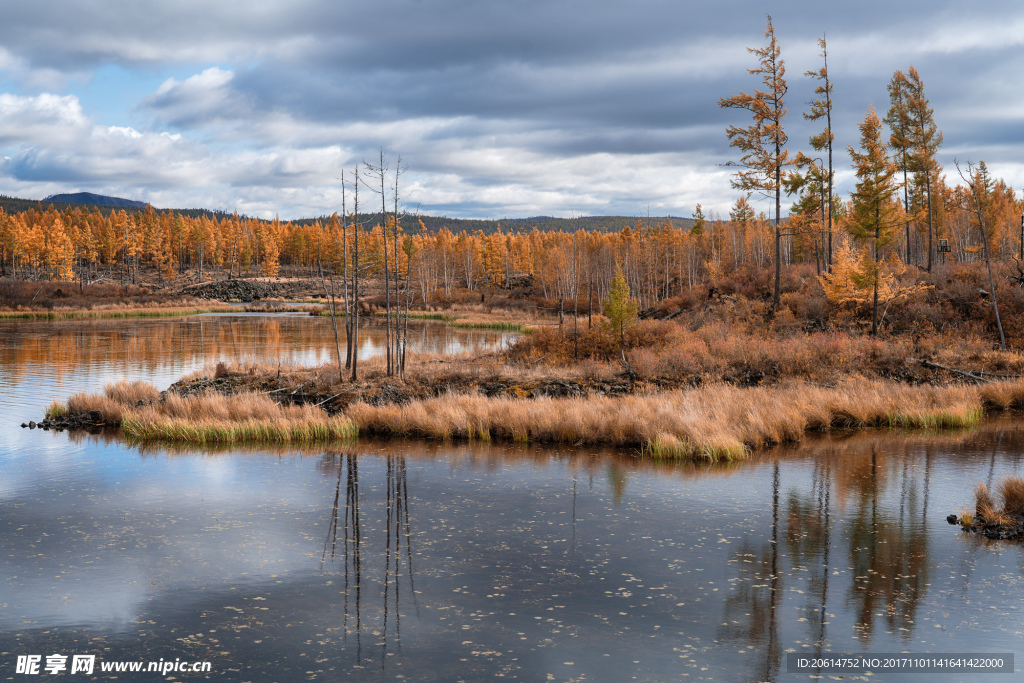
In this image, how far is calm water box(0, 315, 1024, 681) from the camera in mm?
8695

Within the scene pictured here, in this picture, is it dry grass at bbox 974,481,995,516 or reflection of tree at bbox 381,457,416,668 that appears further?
dry grass at bbox 974,481,995,516

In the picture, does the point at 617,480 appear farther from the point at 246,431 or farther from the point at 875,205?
the point at 875,205

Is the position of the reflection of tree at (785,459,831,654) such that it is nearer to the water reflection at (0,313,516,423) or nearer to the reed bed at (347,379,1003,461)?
the reed bed at (347,379,1003,461)

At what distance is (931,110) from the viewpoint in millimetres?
50719

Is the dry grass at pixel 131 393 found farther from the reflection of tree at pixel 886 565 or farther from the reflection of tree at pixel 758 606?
the reflection of tree at pixel 886 565

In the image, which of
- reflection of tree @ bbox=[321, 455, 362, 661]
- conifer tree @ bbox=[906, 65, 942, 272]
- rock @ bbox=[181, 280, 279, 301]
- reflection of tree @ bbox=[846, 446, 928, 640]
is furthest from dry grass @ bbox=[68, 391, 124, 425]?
rock @ bbox=[181, 280, 279, 301]

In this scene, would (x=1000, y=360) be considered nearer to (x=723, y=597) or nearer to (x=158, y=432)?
(x=723, y=597)

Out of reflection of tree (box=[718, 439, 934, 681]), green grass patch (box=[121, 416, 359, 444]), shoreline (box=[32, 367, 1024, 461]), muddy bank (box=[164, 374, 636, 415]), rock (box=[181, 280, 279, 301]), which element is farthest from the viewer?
rock (box=[181, 280, 279, 301])

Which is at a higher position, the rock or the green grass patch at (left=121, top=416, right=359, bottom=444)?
the rock

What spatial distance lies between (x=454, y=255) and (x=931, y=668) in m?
121

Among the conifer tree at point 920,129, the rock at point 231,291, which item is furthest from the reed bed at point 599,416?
the rock at point 231,291

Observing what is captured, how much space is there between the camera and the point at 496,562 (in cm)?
1152

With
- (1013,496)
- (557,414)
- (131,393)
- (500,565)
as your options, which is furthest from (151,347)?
(1013,496)

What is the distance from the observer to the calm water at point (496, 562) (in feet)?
28.5
